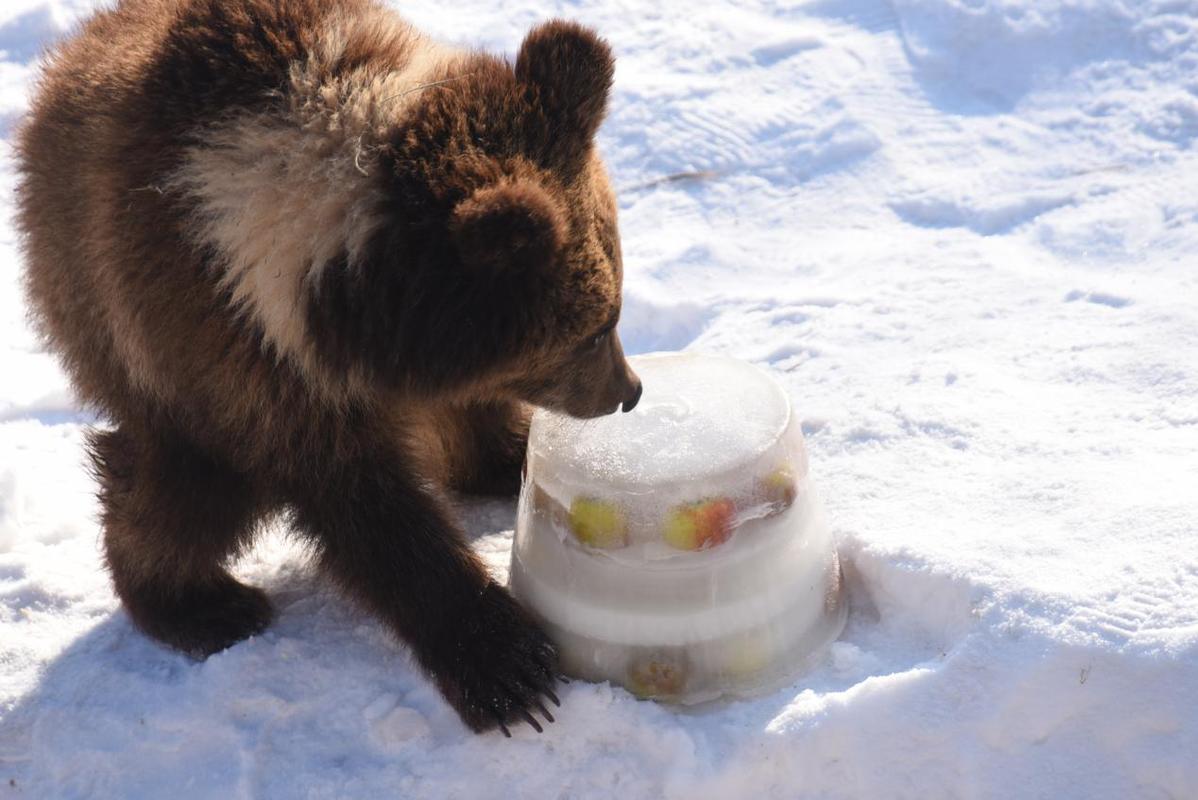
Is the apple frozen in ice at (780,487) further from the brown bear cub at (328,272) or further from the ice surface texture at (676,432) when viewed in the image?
the brown bear cub at (328,272)

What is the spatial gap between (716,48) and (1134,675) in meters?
4.57

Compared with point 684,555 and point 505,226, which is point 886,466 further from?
point 505,226

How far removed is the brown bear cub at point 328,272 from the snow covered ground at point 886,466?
1.22ft

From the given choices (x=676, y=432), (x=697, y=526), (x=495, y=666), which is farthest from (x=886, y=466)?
(x=495, y=666)

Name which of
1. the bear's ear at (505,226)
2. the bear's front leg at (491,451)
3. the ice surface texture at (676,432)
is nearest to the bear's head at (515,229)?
the bear's ear at (505,226)

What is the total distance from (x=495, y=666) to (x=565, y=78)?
141 cm

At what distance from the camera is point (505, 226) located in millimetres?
2656

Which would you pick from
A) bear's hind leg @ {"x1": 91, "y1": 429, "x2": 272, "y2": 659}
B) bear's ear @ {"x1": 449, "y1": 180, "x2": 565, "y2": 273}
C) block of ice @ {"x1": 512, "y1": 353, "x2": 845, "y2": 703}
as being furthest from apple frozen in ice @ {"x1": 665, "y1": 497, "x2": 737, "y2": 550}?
bear's hind leg @ {"x1": 91, "y1": 429, "x2": 272, "y2": 659}

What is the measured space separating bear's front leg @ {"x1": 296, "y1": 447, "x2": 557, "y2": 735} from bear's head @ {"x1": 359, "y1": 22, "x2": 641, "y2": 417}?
0.39 m

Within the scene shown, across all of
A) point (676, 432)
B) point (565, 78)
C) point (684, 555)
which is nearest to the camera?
point (565, 78)

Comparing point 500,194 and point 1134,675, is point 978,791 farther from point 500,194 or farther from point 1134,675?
point 500,194

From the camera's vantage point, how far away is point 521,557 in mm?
3578

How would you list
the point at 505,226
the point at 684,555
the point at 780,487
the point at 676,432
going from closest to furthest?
the point at 505,226
the point at 684,555
the point at 780,487
the point at 676,432

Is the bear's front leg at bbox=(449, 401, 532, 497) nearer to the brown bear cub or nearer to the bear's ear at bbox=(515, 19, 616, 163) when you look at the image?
the brown bear cub
